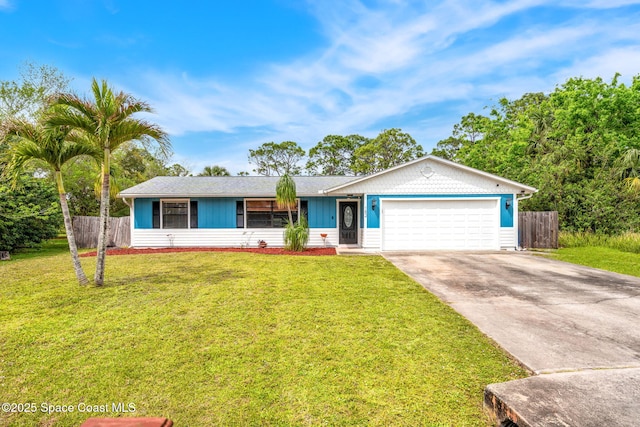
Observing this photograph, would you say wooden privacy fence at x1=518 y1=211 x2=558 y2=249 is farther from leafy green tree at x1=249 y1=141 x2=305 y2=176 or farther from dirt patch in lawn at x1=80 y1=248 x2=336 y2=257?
leafy green tree at x1=249 y1=141 x2=305 y2=176

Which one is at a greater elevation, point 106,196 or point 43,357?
point 106,196

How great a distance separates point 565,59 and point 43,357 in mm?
21419

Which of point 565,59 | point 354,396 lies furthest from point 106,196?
point 565,59

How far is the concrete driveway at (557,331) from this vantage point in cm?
223

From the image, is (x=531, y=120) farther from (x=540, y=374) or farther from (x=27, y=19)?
(x=27, y=19)

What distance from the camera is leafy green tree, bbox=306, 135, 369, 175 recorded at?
35.5m

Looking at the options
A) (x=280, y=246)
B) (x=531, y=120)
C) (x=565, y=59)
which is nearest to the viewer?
(x=280, y=246)

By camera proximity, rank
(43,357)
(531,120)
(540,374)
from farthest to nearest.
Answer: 1. (531,120)
2. (43,357)
3. (540,374)

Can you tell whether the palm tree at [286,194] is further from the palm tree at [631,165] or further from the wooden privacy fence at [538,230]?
the palm tree at [631,165]

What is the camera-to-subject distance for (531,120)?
2331 centimetres

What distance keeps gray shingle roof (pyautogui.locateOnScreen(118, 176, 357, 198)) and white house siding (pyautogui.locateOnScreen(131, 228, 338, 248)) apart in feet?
5.40

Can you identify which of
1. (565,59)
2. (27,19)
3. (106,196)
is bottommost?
(106,196)

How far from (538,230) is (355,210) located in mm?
7911

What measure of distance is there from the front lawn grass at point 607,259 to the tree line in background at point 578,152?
312cm
